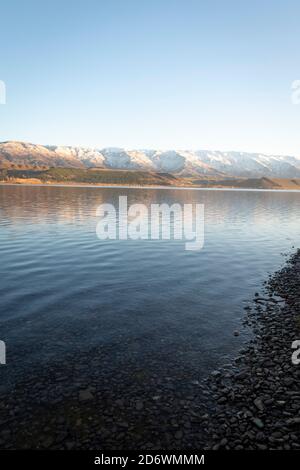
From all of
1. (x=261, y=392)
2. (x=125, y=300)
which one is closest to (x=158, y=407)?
(x=261, y=392)

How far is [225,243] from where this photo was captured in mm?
53219

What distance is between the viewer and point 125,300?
2614 cm

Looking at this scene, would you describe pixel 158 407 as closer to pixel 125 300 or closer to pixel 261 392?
pixel 261 392

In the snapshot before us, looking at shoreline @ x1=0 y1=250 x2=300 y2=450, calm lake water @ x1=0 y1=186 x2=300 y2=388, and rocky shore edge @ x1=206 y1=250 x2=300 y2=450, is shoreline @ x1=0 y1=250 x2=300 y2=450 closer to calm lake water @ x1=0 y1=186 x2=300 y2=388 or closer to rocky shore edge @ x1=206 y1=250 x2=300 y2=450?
rocky shore edge @ x1=206 y1=250 x2=300 y2=450

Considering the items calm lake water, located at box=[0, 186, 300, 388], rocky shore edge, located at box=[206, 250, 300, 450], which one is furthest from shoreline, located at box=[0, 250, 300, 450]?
calm lake water, located at box=[0, 186, 300, 388]

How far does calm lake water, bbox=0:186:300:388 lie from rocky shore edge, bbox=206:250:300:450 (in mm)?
1268

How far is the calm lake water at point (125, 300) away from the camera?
1783 centimetres

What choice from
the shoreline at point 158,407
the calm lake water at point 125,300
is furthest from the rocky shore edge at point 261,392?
the calm lake water at point 125,300

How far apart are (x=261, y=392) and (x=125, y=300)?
13941 millimetres

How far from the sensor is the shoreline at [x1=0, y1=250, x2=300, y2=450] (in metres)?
11.7
